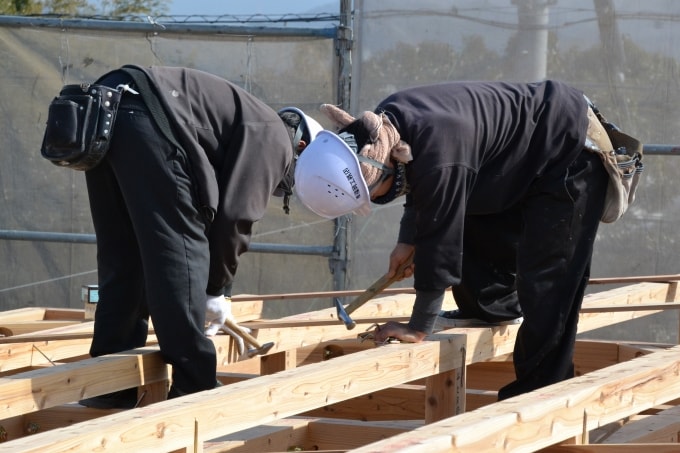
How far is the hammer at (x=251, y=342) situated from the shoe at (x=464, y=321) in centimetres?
75

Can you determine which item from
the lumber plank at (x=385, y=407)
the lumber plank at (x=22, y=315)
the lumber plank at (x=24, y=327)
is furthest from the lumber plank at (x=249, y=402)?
the lumber plank at (x=22, y=315)

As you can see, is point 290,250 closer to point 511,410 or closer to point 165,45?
point 165,45

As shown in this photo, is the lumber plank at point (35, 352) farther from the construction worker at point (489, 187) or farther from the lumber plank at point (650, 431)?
the lumber plank at point (650, 431)

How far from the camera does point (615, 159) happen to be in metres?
3.94

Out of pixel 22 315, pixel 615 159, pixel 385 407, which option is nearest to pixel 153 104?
pixel 615 159

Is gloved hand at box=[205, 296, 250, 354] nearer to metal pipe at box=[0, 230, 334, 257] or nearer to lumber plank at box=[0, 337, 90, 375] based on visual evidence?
lumber plank at box=[0, 337, 90, 375]

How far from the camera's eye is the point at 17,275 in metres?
8.14

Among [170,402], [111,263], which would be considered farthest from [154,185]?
[170,402]

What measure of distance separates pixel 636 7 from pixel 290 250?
2.74 metres

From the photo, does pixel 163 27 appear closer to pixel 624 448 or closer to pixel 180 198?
pixel 180 198

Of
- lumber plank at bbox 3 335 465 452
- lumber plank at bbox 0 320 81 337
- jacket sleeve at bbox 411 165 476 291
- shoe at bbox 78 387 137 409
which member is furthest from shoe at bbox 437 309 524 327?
lumber plank at bbox 0 320 81 337

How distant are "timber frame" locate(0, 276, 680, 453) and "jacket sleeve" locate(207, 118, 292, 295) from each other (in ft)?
1.45

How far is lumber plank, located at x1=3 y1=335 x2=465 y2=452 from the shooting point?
101 inches

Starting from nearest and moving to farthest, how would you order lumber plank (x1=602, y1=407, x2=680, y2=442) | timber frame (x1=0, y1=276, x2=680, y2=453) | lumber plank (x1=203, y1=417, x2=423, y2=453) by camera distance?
timber frame (x1=0, y1=276, x2=680, y2=453)
lumber plank (x1=602, y1=407, x2=680, y2=442)
lumber plank (x1=203, y1=417, x2=423, y2=453)
